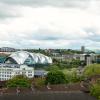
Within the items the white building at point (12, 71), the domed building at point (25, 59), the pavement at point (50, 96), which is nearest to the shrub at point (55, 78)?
the pavement at point (50, 96)

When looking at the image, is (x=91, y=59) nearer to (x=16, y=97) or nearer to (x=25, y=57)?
(x=25, y=57)

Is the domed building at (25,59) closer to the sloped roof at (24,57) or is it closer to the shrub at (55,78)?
the sloped roof at (24,57)

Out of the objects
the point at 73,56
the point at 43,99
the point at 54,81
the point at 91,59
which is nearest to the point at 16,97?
the point at 43,99

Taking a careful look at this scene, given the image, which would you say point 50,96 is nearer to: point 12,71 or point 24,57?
point 12,71

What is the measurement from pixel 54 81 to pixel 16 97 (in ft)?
46.8

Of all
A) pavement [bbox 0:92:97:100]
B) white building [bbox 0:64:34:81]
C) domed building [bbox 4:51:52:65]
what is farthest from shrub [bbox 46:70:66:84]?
domed building [bbox 4:51:52:65]

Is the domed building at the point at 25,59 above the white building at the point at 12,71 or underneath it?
above

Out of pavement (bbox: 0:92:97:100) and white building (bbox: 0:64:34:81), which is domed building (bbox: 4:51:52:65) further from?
pavement (bbox: 0:92:97:100)

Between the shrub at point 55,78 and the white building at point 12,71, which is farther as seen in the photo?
the white building at point 12,71

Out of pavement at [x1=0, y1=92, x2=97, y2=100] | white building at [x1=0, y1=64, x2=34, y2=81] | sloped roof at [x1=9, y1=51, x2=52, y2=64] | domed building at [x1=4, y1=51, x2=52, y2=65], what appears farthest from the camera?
sloped roof at [x1=9, y1=51, x2=52, y2=64]

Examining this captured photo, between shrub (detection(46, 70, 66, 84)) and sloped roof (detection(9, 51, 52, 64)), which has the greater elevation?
sloped roof (detection(9, 51, 52, 64))

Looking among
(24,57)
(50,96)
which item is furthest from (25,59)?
(50,96)

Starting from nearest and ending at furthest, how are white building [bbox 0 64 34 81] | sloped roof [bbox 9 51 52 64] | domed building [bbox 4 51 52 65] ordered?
1. white building [bbox 0 64 34 81]
2. domed building [bbox 4 51 52 65]
3. sloped roof [bbox 9 51 52 64]

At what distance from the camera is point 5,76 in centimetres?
7425
